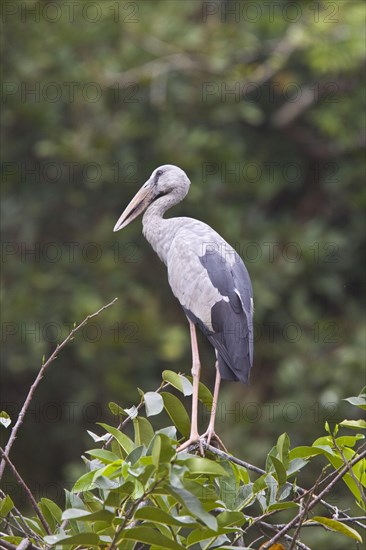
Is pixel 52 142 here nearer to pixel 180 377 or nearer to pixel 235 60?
pixel 235 60

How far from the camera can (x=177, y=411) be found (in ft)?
9.00

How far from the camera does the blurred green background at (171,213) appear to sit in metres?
6.11

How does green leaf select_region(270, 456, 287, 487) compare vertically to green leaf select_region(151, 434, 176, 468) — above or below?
below

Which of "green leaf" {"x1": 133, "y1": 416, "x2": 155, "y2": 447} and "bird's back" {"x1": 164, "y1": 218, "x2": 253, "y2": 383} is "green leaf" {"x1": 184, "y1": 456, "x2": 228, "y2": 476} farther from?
"bird's back" {"x1": 164, "y1": 218, "x2": 253, "y2": 383}

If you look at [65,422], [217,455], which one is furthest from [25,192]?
[217,455]

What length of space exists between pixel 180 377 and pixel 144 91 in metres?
4.33

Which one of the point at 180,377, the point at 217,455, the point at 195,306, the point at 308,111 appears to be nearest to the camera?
the point at 180,377

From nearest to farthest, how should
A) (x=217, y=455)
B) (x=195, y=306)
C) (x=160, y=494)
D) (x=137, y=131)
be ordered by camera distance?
(x=160, y=494) < (x=217, y=455) < (x=195, y=306) < (x=137, y=131)

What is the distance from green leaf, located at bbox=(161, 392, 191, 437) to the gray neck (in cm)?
91

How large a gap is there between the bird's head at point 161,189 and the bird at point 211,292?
14cm

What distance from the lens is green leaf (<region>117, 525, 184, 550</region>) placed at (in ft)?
6.88

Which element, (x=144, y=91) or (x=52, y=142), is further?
(x=144, y=91)

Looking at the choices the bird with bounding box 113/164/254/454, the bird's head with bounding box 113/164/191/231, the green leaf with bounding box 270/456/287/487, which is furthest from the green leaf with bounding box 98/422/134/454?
the bird's head with bounding box 113/164/191/231

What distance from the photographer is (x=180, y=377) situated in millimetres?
2672
